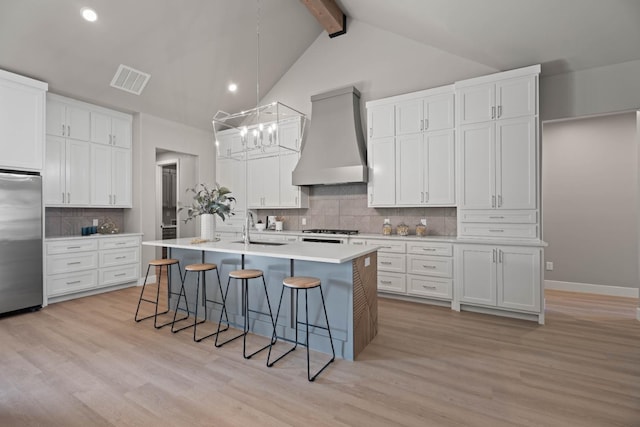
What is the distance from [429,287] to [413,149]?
72.0 inches

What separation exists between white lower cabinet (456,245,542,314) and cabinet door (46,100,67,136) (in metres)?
5.52

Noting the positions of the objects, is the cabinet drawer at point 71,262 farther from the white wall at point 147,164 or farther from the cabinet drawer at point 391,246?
the cabinet drawer at point 391,246

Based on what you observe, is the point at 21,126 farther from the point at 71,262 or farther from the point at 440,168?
the point at 440,168

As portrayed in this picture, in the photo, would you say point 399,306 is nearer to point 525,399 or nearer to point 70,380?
point 525,399

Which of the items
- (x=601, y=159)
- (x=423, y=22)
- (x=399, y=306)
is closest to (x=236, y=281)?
(x=399, y=306)

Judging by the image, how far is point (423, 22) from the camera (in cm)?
377

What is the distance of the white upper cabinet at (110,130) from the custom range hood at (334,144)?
9.16 ft

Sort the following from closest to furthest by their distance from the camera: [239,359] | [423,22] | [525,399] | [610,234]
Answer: [525,399] → [239,359] → [423,22] → [610,234]

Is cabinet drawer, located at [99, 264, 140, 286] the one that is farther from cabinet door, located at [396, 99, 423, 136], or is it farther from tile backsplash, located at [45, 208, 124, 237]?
cabinet door, located at [396, 99, 423, 136]

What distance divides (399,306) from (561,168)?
3.41 metres

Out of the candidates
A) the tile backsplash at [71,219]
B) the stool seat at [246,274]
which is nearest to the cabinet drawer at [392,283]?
the stool seat at [246,274]

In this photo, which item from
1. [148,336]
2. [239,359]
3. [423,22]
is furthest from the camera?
[423,22]

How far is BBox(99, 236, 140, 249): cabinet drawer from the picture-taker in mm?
4617

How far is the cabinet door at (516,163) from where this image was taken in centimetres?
345
